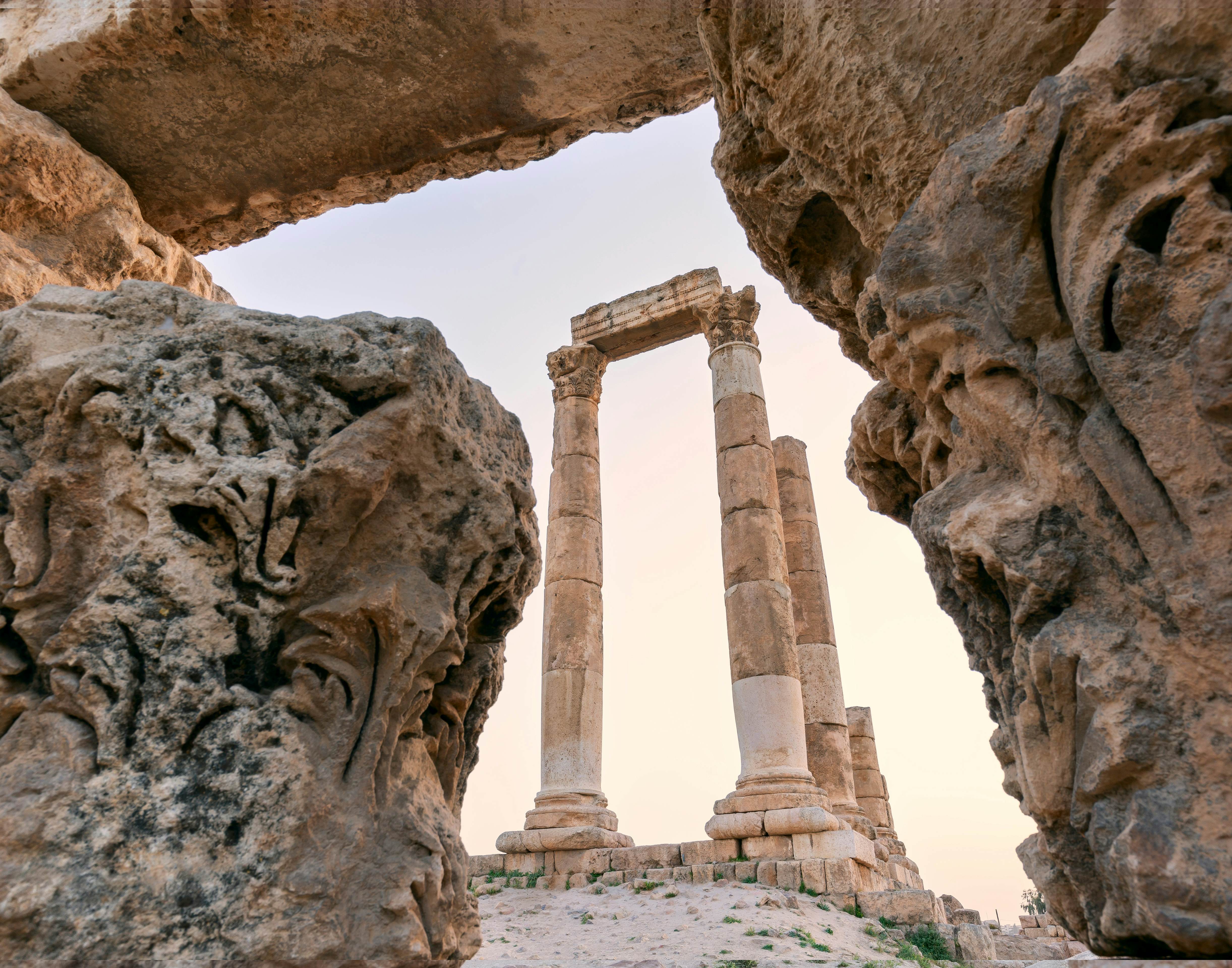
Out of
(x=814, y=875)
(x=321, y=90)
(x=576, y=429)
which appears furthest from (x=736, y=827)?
(x=321, y=90)

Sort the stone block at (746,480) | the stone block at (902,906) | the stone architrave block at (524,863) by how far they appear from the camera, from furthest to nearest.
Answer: the stone block at (746,480) < the stone architrave block at (524,863) < the stone block at (902,906)

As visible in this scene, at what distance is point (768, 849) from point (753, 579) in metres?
3.91

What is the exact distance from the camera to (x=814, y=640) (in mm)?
14383

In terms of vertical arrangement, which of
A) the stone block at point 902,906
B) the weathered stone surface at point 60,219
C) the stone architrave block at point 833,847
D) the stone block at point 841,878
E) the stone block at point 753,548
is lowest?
the stone block at point 902,906

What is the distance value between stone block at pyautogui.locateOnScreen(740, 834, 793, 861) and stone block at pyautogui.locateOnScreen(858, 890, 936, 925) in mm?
1256

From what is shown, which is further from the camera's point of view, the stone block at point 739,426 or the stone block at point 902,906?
Answer: the stone block at point 739,426

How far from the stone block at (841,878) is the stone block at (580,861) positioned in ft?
10.4

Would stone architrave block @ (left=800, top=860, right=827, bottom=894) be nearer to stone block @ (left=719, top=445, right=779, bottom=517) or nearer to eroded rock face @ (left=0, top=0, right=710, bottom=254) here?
stone block @ (left=719, top=445, right=779, bottom=517)

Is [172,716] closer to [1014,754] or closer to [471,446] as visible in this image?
[471,446]

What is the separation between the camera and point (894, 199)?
2264 millimetres

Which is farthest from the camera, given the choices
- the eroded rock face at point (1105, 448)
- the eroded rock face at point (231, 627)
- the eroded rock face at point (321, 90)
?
the eroded rock face at point (321, 90)

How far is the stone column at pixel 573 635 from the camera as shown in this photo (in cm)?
1205

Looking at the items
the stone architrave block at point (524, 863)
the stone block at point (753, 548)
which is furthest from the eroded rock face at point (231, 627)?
the stone block at point (753, 548)

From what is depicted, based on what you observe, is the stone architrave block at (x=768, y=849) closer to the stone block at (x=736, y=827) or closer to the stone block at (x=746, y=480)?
the stone block at (x=736, y=827)
